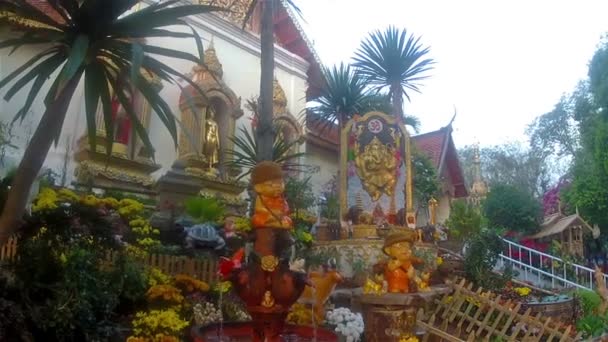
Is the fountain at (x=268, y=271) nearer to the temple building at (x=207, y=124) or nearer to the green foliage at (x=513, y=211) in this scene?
the temple building at (x=207, y=124)

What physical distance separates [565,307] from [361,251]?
3837mm

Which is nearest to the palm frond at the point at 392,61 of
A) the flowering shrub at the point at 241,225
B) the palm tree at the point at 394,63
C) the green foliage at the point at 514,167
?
the palm tree at the point at 394,63

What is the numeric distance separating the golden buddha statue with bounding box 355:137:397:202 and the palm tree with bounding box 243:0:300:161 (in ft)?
10.4

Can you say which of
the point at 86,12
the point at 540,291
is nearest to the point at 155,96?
the point at 86,12

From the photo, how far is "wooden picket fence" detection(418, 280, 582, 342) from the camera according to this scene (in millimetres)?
7004

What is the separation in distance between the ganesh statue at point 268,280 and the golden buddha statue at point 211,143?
10.5 metres

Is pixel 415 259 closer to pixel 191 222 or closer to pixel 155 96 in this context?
pixel 155 96

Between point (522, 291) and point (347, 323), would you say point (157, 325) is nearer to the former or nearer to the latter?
point (347, 323)

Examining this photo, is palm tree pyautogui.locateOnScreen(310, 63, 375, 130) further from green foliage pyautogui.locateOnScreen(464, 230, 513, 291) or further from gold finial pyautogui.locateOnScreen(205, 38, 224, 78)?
green foliage pyautogui.locateOnScreen(464, 230, 513, 291)

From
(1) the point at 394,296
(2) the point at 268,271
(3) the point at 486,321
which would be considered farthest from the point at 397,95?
(2) the point at 268,271

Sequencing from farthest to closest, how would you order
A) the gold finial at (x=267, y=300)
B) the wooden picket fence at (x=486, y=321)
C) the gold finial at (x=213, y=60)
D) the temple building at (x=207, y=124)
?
the gold finial at (x=213, y=60), the temple building at (x=207, y=124), the wooden picket fence at (x=486, y=321), the gold finial at (x=267, y=300)

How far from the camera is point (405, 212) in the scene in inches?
440

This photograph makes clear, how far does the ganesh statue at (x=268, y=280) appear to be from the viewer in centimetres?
354

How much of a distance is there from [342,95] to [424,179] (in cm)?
353
